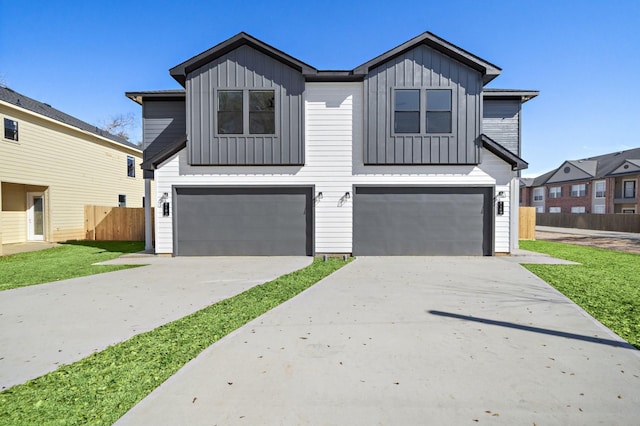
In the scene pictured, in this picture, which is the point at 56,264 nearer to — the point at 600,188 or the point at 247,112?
the point at 247,112

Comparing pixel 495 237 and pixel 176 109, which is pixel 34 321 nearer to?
pixel 176 109

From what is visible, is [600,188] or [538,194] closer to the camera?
[600,188]

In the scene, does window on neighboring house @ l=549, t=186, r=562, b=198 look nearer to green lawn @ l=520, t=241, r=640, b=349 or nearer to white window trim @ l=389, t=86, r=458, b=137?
green lawn @ l=520, t=241, r=640, b=349

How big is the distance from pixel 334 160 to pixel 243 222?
13.0 ft

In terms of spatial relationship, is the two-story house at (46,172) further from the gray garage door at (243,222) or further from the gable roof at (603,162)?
the gable roof at (603,162)

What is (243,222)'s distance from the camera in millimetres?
11438

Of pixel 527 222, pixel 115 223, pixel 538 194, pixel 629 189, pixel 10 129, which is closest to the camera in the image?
pixel 10 129

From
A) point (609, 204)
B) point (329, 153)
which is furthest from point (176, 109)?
point (609, 204)

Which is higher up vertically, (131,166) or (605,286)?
(131,166)

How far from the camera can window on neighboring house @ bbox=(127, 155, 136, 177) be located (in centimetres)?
2133

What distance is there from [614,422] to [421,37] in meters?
11.1

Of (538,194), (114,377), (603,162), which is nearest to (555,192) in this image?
(538,194)

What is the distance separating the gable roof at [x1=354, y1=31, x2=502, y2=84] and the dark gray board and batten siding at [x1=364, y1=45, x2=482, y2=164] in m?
0.14

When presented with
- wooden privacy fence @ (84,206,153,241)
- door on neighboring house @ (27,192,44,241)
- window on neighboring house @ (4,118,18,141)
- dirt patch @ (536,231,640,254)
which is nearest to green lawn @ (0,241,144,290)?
wooden privacy fence @ (84,206,153,241)
